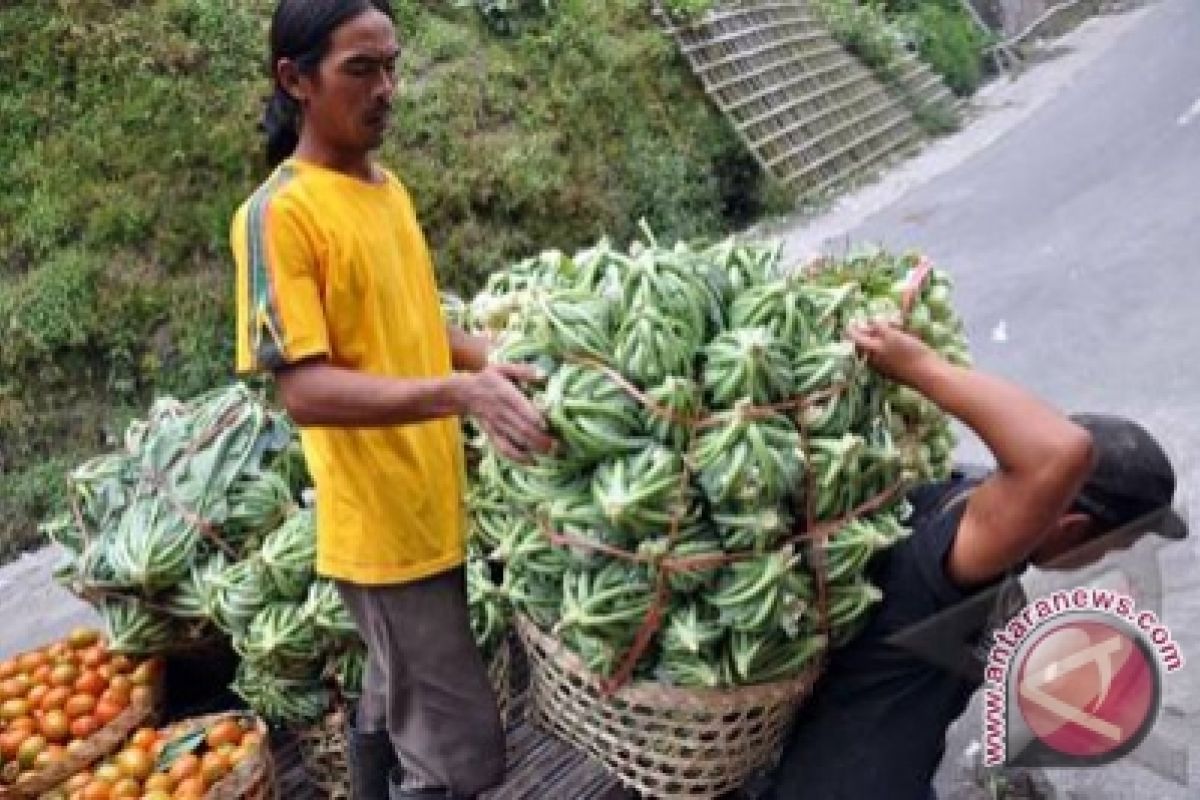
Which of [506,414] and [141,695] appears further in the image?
[141,695]

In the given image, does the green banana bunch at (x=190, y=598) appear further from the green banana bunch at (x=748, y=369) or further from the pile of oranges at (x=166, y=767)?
the green banana bunch at (x=748, y=369)

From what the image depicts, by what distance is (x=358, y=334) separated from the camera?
2.25 meters

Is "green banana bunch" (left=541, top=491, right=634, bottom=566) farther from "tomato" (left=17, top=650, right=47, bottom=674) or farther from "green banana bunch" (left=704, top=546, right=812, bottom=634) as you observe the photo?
"tomato" (left=17, top=650, right=47, bottom=674)

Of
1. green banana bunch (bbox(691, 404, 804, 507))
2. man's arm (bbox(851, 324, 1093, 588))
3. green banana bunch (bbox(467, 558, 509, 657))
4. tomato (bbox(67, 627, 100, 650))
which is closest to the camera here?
man's arm (bbox(851, 324, 1093, 588))

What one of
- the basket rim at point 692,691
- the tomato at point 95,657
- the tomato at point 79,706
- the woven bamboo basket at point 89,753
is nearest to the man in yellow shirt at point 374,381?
the basket rim at point 692,691

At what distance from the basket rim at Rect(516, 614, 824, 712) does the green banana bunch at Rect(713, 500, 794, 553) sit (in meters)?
0.25

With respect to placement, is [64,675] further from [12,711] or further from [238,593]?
[238,593]

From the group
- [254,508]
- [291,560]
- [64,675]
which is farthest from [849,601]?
[64,675]

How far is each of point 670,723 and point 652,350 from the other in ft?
2.07

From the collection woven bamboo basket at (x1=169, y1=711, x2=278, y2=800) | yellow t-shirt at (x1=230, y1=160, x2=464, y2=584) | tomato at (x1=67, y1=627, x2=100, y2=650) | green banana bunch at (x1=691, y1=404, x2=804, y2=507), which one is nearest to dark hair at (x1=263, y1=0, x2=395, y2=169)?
yellow t-shirt at (x1=230, y1=160, x2=464, y2=584)

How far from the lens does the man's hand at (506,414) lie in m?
2.07

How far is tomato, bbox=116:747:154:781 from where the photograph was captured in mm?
2941

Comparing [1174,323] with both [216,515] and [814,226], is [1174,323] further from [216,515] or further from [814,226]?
[216,515]

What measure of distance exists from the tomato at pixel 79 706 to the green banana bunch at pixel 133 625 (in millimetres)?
129
